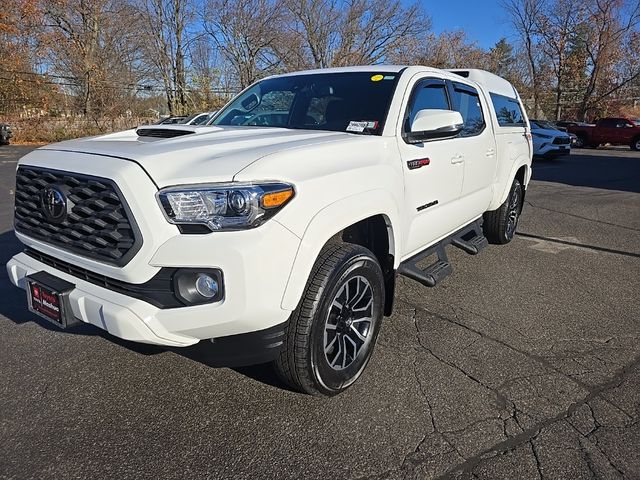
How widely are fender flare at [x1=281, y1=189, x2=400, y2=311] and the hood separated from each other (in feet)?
1.22

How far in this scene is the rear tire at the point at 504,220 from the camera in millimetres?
5500

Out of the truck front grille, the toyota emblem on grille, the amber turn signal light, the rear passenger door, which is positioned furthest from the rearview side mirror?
the toyota emblem on grille

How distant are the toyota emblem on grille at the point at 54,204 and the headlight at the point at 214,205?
661 mm

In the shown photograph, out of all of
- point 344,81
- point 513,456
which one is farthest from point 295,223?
point 344,81

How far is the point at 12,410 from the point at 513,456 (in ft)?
8.59

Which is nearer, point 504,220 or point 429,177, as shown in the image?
point 429,177

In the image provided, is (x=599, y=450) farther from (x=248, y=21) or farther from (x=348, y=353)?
(x=248, y=21)

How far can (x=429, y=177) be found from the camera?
3.41 metres

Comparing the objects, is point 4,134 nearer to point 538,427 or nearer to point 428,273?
point 428,273

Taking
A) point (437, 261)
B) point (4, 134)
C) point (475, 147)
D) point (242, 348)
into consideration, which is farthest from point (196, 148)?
point (4, 134)

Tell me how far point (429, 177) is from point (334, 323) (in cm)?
138

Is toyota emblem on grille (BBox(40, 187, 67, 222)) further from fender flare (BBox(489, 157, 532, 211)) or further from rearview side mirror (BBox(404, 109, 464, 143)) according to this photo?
fender flare (BBox(489, 157, 532, 211))

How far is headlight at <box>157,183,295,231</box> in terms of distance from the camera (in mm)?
2045

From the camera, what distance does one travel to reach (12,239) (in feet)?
19.2
